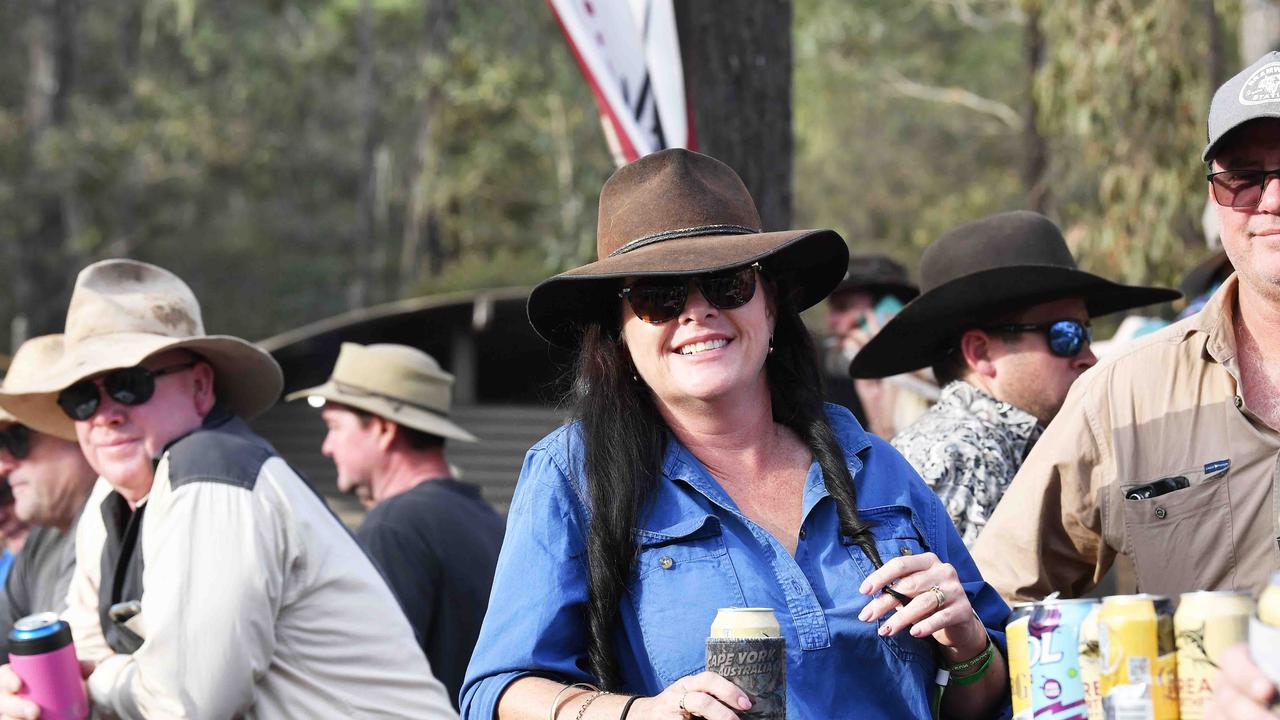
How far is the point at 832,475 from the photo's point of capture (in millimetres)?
3084

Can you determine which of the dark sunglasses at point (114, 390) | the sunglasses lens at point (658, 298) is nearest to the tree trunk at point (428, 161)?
the dark sunglasses at point (114, 390)

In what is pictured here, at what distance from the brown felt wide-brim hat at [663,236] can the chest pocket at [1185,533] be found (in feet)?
2.81

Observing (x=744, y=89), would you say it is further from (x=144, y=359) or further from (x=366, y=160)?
(x=366, y=160)

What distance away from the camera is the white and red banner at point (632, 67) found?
15.2 feet

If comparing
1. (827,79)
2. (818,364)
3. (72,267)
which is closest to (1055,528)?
(818,364)

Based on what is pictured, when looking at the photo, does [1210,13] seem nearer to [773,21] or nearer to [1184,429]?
[773,21]

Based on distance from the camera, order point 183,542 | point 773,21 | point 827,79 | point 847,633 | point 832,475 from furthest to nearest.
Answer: point 827,79 → point 773,21 → point 183,542 → point 832,475 → point 847,633

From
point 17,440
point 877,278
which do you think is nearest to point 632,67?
point 877,278

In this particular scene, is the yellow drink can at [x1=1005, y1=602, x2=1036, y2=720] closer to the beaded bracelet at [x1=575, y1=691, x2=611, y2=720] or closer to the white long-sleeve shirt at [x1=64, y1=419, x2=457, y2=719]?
the beaded bracelet at [x1=575, y1=691, x2=611, y2=720]

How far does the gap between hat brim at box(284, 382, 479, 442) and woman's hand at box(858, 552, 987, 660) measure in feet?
12.0

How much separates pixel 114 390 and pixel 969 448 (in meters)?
2.50

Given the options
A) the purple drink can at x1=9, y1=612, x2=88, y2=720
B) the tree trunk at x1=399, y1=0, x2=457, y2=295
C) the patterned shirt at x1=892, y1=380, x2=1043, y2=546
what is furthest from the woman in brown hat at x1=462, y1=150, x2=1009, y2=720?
the tree trunk at x1=399, y1=0, x2=457, y2=295

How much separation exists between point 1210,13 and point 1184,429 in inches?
317

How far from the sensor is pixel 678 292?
120 inches
